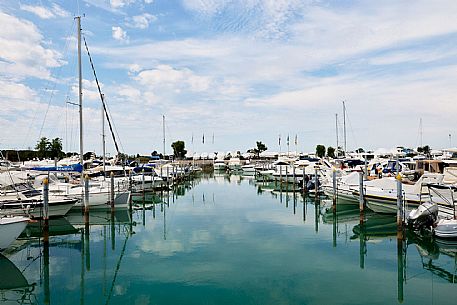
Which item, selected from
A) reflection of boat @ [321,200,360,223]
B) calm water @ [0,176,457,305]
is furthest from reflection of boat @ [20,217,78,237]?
reflection of boat @ [321,200,360,223]

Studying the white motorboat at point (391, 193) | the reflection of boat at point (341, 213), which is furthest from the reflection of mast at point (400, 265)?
the reflection of boat at point (341, 213)

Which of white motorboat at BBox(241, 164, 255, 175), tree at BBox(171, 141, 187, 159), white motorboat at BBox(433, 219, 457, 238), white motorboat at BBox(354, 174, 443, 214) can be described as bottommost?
white motorboat at BBox(241, 164, 255, 175)

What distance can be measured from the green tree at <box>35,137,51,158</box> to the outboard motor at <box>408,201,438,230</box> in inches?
3554

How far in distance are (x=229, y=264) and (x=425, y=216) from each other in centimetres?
1004

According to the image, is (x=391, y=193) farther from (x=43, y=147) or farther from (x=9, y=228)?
(x=43, y=147)

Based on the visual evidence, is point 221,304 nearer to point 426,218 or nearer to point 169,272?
point 169,272

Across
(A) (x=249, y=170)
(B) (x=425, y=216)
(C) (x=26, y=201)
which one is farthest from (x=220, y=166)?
(B) (x=425, y=216)

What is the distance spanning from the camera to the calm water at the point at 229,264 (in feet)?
38.5

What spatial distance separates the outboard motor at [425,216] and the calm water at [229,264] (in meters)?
0.79

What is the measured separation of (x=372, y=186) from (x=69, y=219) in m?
19.6

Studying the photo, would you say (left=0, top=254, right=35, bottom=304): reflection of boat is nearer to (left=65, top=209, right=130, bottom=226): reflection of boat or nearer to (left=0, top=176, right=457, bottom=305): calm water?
(left=0, top=176, right=457, bottom=305): calm water

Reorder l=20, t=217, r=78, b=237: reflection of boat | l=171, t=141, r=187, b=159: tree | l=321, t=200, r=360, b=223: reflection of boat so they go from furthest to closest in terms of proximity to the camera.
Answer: l=171, t=141, r=187, b=159: tree → l=321, t=200, r=360, b=223: reflection of boat → l=20, t=217, r=78, b=237: reflection of boat

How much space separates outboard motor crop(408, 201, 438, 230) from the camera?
18.2 meters

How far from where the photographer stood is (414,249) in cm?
1658
